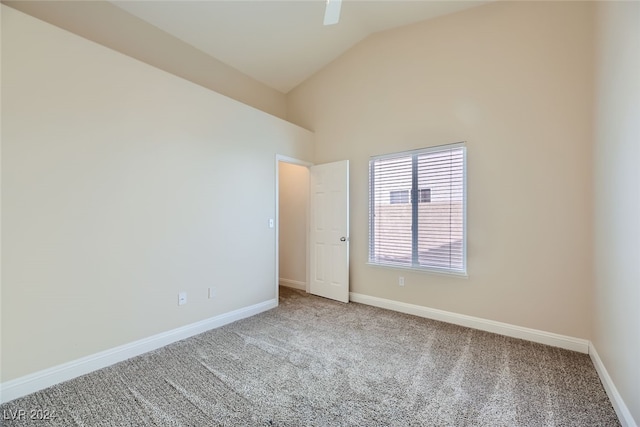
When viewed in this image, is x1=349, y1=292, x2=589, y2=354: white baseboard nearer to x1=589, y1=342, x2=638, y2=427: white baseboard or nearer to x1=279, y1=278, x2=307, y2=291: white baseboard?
x1=589, y1=342, x2=638, y2=427: white baseboard

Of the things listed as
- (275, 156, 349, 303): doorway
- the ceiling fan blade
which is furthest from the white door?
the ceiling fan blade

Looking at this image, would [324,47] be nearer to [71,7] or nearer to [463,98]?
[463,98]

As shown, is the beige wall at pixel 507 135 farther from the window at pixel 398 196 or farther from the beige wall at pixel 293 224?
the beige wall at pixel 293 224

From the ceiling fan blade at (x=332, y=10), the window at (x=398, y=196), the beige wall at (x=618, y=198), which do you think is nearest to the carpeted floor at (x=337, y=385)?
the beige wall at (x=618, y=198)

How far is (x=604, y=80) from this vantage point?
2.27 metres

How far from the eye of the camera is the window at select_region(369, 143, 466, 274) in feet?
10.9

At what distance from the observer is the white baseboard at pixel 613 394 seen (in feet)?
5.47

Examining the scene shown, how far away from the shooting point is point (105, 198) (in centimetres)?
241

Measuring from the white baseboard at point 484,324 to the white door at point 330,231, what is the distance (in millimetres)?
435

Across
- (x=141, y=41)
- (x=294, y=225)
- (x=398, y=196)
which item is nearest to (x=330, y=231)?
(x=294, y=225)

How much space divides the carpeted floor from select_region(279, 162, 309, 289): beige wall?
1922mm

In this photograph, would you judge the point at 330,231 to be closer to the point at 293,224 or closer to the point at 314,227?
the point at 314,227

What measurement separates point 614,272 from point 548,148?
1338 millimetres

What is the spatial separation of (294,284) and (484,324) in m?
2.99
